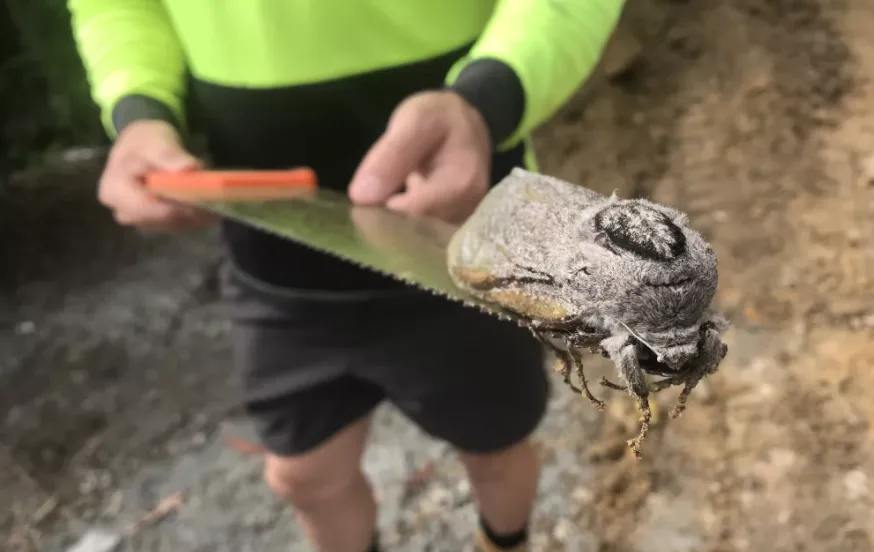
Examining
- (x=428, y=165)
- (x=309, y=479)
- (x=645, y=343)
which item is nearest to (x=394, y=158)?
(x=428, y=165)

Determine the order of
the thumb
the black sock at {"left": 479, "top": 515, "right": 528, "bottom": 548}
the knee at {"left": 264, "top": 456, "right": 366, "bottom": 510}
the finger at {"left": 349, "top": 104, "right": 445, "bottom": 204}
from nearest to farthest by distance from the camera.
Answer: the finger at {"left": 349, "top": 104, "right": 445, "bottom": 204}
the thumb
the knee at {"left": 264, "top": 456, "right": 366, "bottom": 510}
the black sock at {"left": 479, "top": 515, "right": 528, "bottom": 548}

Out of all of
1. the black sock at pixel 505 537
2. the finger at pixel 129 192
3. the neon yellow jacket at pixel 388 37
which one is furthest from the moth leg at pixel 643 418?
the black sock at pixel 505 537

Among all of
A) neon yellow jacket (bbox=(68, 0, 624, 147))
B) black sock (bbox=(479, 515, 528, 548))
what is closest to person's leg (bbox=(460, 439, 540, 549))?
black sock (bbox=(479, 515, 528, 548))

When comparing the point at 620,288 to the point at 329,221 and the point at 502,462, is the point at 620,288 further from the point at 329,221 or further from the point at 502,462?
the point at 502,462

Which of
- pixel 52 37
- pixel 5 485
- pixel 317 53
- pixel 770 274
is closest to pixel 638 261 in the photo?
pixel 317 53

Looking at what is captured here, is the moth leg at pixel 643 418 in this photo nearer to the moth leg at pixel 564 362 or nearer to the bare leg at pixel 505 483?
the moth leg at pixel 564 362

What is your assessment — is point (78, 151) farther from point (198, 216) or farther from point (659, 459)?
point (659, 459)

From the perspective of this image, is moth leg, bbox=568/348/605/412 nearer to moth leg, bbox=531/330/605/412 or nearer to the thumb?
moth leg, bbox=531/330/605/412
